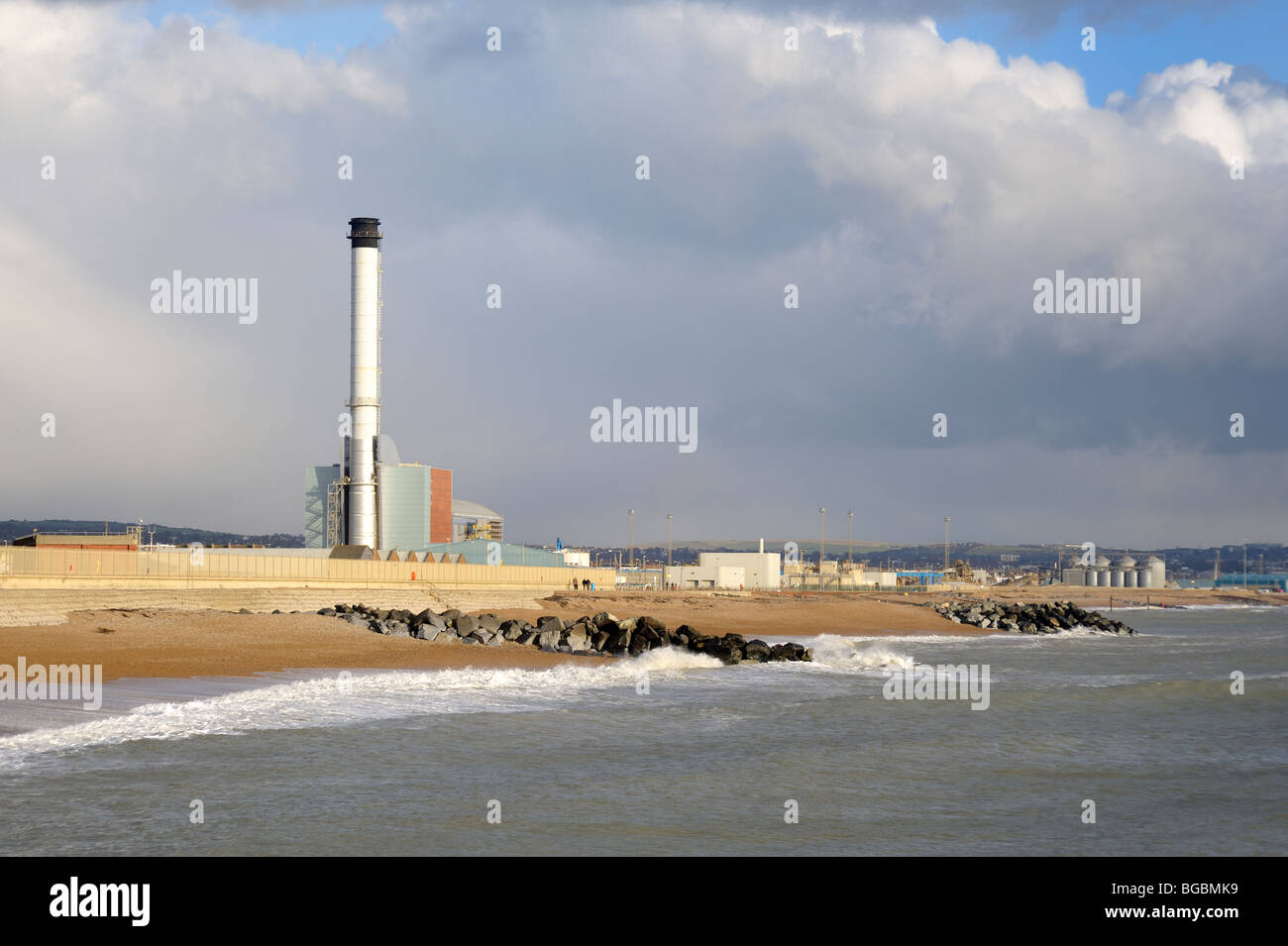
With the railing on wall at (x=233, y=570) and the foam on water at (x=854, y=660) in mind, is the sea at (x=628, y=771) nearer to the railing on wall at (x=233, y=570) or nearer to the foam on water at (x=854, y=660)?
the foam on water at (x=854, y=660)

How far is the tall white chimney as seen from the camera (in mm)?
86438

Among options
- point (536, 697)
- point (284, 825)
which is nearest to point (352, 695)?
point (536, 697)

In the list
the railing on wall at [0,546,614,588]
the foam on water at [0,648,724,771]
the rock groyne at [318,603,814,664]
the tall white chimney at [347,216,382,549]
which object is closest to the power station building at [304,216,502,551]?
the tall white chimney at [347,216,382,549]

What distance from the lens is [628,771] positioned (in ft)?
54.7

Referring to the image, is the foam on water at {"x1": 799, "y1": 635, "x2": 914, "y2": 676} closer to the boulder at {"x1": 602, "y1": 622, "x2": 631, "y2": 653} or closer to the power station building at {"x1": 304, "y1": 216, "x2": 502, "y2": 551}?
the boulder at {"x1": 602, "y1": 622, "x2": 631, "y2": 653}

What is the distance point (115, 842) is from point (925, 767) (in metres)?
11.5

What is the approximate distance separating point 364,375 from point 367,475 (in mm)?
7722

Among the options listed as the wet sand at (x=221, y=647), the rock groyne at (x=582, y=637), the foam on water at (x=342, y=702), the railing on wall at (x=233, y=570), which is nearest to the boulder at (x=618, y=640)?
the rock groyne at (x=582, y=637)

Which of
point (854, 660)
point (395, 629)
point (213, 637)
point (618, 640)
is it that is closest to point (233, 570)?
point (395, 629)

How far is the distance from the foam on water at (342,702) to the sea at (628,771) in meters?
0.11

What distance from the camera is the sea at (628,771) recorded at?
12531 millimetres

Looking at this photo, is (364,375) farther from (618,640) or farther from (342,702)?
(342,702)

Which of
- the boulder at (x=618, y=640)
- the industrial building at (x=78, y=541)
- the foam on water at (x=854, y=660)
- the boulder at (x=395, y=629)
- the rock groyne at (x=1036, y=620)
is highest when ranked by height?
the industrial building at (x=78, y=541)

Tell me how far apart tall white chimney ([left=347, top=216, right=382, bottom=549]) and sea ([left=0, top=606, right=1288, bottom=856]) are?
2302 inches
